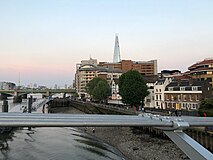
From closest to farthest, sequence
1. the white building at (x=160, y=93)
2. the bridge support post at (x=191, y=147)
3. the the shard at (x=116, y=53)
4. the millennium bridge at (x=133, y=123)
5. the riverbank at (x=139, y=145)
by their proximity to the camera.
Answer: the bridge support post at (x=191, y=147)
the millennium bridge at (x=133, y=123)
the riverbank at (x=139, y=145)
the white building at (x=160, y=93)
the the shard at (x=116, y=53)

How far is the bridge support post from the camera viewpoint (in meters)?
2.76

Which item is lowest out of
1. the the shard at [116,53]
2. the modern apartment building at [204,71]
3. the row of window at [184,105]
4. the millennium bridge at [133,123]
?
the row of window at [184,105]

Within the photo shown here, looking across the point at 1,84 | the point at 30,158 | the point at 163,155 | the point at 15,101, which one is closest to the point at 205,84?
the point at 163,155

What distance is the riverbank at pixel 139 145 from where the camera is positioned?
16.4 m

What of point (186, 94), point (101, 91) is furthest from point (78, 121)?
point (101, 91)

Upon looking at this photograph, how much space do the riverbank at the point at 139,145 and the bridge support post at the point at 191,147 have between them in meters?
13.3

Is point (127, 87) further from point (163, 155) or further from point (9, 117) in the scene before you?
point (9, 117)

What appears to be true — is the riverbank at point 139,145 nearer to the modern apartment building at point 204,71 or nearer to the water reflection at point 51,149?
the water reflection at point 51,149

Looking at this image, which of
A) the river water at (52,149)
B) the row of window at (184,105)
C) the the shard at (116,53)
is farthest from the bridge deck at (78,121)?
the the shard at (116,53)

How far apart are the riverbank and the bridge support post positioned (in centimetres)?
1326

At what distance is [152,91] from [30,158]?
31.7 meters

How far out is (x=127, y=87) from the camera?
3569 centimetres

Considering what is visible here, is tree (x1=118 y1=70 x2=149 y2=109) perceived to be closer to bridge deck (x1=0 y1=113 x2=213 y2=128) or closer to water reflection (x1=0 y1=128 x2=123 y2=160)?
water reflection (x1=0 y1=128 x2=123 y2=160)

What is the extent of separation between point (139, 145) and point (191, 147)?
17.6 metres
